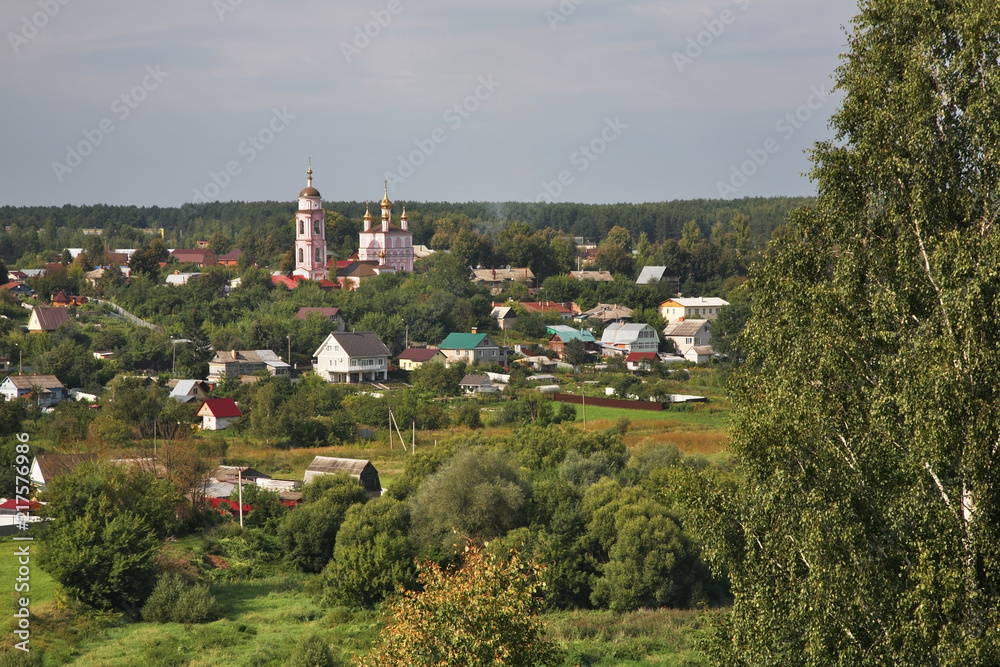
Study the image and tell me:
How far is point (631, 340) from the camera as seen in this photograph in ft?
152

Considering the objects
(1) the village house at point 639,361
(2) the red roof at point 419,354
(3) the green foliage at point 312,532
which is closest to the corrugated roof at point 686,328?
(1) the village house at point 639,361

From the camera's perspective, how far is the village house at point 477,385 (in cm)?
3706

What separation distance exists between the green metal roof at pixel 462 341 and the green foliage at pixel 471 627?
3413 centimetres

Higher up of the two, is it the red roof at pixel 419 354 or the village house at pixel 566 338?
the village house at pixel 566 338

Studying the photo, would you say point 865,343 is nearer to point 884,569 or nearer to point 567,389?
point 884,569

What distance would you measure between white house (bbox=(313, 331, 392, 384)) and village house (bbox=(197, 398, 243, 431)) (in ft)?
30.8

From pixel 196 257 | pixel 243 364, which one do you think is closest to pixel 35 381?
pixel 243 364

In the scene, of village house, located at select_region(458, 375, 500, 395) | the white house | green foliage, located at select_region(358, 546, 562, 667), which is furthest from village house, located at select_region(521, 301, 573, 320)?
green foliage, located at select_region(358, 546, 562, 667)

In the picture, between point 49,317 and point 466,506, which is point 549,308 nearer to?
point 49,317

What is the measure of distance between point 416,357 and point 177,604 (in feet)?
89.3

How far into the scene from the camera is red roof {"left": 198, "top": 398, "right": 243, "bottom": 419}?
29.9 metres

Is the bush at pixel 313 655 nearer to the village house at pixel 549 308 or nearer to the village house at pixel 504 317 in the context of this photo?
the village house at pixel 504 317

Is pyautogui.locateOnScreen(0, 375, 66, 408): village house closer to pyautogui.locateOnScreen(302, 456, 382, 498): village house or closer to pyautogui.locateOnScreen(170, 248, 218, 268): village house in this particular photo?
pyautogui.locateOnScreen(302, 456, 382, 498): village house

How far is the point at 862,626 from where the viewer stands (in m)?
6.35
